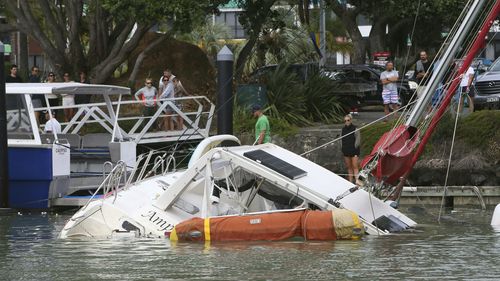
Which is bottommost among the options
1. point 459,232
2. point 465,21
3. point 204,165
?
point 459,232

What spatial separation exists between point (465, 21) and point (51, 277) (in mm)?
8437

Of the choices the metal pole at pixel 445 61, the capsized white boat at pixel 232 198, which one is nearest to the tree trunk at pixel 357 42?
the metal pole at pixel 445 61

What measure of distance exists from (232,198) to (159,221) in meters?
1.18

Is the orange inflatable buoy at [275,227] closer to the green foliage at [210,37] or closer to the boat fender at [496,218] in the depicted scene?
the boat fender at [496,218]

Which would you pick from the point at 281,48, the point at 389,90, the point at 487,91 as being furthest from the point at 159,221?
the point at 281,48

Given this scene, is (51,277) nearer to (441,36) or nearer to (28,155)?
(28,155)

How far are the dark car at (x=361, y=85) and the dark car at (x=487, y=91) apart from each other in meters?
4.86

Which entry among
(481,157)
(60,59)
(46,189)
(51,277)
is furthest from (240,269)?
(60,59)

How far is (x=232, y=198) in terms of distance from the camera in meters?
19.6

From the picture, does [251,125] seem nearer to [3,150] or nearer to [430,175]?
[430,175]

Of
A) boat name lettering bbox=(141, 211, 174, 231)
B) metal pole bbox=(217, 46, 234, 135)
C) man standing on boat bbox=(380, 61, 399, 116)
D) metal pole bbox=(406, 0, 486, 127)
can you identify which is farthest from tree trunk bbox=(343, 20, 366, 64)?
boat name lettering bbox=(141, 211, 174, 231)

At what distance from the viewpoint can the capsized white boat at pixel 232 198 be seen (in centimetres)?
1914

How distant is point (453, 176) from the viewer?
1100 inches

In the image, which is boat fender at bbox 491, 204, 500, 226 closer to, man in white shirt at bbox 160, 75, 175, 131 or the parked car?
man in white shirt at bbox 160, 75, 175, 131
